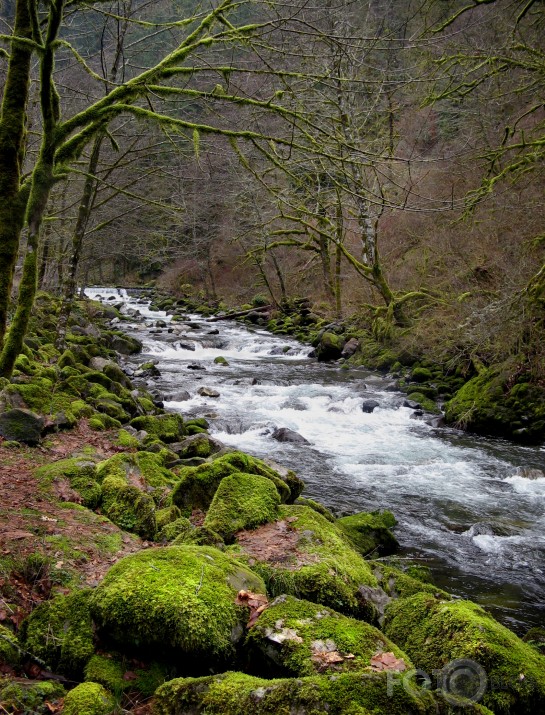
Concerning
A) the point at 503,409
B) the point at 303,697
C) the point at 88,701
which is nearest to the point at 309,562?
the point at 303,697

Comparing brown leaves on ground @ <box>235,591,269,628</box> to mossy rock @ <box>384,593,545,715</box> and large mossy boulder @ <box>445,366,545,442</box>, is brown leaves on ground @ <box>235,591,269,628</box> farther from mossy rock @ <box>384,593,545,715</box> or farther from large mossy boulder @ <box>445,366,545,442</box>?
large mossy boulder @ <box>445,366,545,442</box>

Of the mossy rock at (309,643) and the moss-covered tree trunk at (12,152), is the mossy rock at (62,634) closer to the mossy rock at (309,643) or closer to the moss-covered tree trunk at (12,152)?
the mossy rock at (309,643)

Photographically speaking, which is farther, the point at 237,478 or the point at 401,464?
the point at 401,464

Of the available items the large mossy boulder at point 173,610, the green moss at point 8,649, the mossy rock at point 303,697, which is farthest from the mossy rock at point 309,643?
the green moss at point 8,649

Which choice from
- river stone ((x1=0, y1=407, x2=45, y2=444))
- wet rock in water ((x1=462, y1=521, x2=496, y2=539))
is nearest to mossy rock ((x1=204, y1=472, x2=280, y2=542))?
river stone ((x1=0, y1=407, x2=45, y2=444))

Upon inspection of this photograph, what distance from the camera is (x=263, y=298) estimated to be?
30453 millimetres

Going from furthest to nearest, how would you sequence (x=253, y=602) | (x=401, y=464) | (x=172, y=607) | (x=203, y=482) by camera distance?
(x=401, y=464) < (x=203, y=482) < (x=253, y=602) < (x=172, y=607)

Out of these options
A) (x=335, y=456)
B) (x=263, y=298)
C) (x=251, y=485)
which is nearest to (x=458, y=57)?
(x=335, y=456)

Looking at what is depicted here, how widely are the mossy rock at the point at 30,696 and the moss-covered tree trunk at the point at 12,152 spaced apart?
12.6 ft

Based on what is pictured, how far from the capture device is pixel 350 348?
19188 mm

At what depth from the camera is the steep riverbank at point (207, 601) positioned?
2549 mm

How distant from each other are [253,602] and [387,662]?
84cm

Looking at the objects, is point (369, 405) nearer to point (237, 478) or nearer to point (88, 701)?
point (237, 478)

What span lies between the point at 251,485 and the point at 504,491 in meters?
5.17
